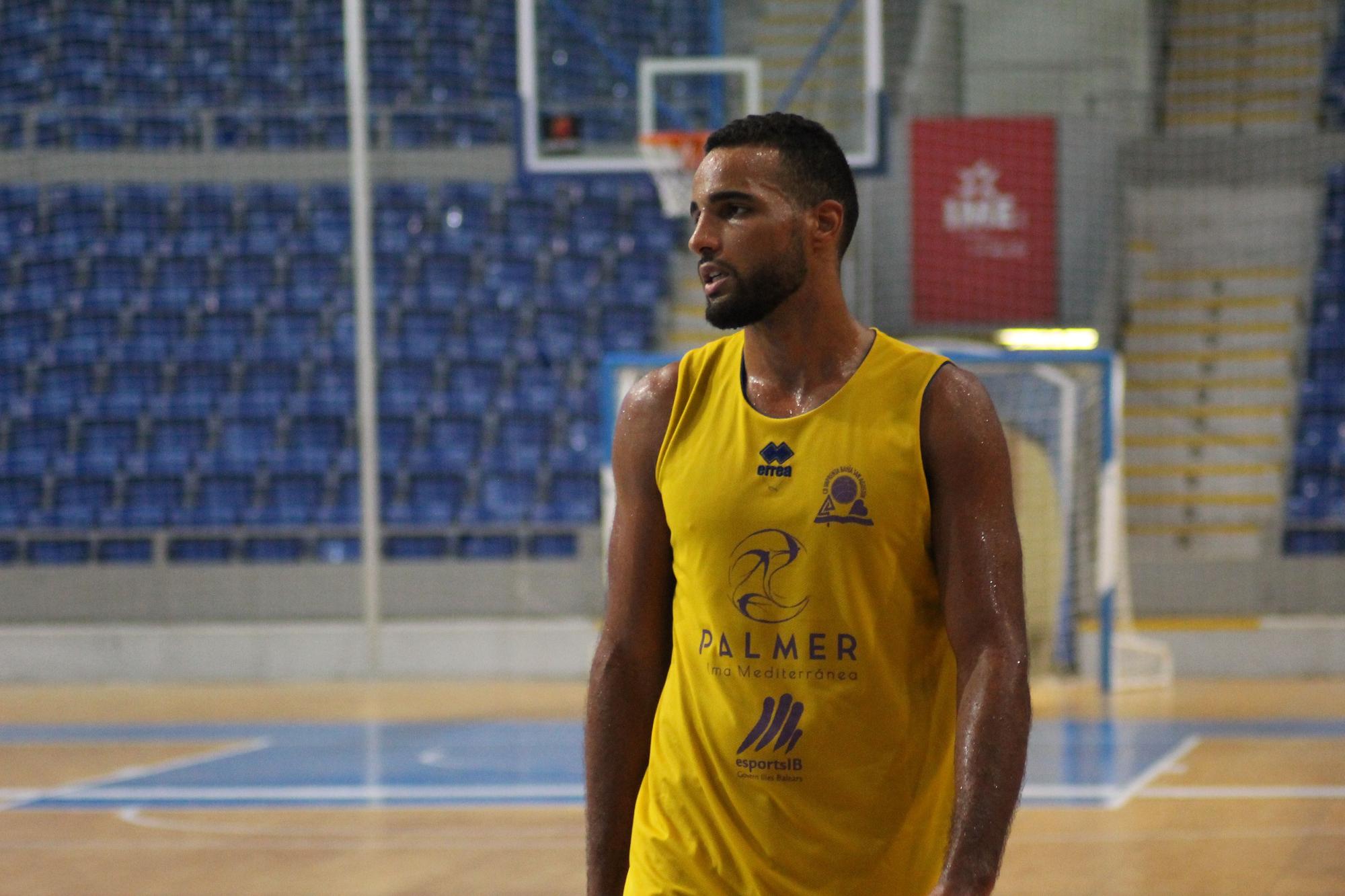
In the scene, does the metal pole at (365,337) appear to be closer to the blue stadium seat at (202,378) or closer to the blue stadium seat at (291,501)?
the blue stadium seat at (291,501)

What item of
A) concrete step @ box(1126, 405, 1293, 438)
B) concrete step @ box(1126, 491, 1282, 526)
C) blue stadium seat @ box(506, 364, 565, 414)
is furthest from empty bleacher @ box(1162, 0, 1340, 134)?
blue stadium seat @ box(506, 364, 565, 414)

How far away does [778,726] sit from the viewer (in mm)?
1854

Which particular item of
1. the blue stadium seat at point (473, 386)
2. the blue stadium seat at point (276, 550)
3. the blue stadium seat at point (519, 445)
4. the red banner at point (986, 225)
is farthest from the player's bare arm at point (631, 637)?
the red banner at point (986, 225)

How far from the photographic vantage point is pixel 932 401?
6.12 feet

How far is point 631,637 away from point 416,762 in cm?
661

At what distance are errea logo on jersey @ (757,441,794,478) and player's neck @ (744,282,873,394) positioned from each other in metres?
0.09

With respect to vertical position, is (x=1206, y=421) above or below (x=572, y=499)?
above

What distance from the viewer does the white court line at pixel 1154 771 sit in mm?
7152

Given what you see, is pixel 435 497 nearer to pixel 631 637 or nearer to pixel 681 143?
pixel 681 143

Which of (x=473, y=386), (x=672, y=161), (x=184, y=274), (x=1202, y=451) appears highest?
(x=672, y=161)

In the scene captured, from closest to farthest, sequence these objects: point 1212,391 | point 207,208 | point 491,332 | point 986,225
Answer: point 491,332 → point 986,225 → point 1212,391 → point 207,208

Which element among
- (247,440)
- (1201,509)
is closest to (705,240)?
(247,440)

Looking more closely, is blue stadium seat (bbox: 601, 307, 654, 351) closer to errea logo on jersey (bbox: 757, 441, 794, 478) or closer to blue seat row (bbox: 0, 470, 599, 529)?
blue seat row (bbox: 0, 470, 599, 529)

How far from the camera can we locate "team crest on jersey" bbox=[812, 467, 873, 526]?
183 centimetres
